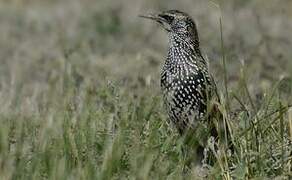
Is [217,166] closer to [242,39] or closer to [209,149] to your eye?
[209,149]

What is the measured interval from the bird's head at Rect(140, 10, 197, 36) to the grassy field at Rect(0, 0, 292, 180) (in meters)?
0.38

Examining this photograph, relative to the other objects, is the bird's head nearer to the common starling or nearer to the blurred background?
the common starling

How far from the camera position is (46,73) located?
9.70 metres

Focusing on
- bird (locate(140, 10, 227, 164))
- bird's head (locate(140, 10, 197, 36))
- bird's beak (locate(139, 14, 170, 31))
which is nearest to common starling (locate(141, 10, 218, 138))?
bird (locate(140, 10, 227, 164))

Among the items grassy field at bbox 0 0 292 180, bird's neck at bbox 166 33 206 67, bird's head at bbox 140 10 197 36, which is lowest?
grassy field at bbox 0 0 292 180

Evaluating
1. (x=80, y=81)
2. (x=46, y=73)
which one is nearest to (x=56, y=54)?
(x=46, y=73)

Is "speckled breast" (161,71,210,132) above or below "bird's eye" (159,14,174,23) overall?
below

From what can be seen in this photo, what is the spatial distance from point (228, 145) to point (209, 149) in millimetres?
165

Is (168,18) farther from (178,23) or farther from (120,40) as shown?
(120,40)

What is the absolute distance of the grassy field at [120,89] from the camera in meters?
5.61

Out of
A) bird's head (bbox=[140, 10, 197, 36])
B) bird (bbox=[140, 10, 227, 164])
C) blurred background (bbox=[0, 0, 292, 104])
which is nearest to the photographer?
bird (bbox=[140, 10, 227, 164])

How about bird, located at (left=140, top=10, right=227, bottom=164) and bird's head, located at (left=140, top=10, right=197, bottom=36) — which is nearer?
bird, located at (left=140, top=10, right=227, bottom=164)

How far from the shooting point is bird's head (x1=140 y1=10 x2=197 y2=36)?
6758mm

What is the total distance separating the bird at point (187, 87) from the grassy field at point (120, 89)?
100 millimetres
